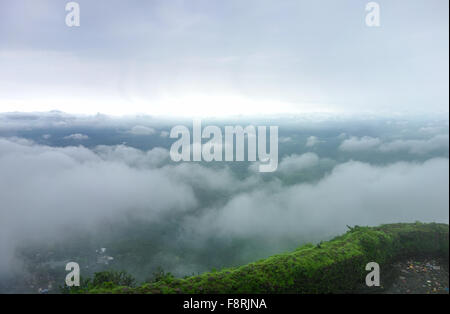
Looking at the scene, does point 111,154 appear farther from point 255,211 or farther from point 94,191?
point 255,211

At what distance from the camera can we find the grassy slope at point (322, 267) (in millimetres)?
7387

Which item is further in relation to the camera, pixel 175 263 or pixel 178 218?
Answer: pixel 178 218

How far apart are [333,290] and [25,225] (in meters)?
70.3

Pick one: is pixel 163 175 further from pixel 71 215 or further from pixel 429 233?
pixel 429 233

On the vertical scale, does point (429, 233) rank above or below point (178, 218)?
above

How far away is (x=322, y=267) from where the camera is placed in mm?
8586

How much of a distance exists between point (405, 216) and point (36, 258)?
86108 millimetres

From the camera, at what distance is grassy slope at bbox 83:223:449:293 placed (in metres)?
7.39

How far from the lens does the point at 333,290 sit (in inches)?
342

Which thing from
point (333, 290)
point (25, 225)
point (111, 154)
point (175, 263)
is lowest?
point (175, 263)
